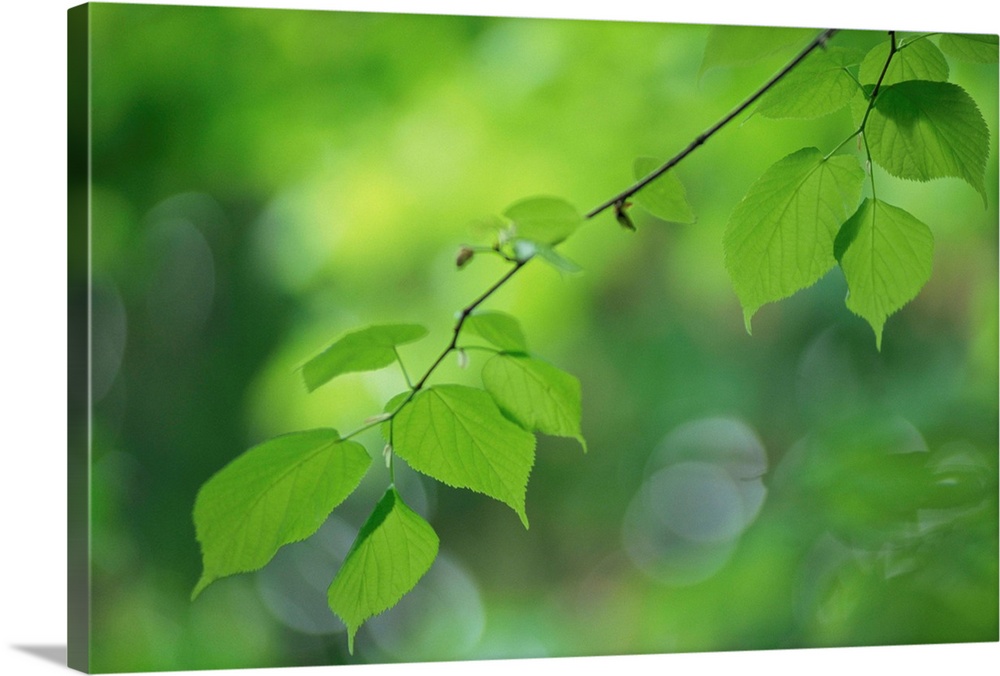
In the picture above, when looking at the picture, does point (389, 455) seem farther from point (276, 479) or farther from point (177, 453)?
point (177, 453)

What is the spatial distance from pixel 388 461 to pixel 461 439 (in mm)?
62

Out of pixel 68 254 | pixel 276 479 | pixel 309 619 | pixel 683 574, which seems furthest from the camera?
pixel 683 574

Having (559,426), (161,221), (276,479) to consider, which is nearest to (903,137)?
(559,426)

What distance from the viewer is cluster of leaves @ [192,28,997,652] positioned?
0.41 meters

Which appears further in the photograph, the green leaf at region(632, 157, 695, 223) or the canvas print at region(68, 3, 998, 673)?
the canvas print at region(68, 3, 998, 673)

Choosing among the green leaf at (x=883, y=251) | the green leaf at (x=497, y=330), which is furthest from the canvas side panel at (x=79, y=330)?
the green leaf at (x=883, y=251)

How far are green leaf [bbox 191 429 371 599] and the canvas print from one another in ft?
3.97

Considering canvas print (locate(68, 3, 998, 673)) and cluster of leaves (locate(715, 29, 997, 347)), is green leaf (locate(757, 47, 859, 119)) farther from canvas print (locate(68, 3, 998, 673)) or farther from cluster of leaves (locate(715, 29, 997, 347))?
canvas print (locate(68, 3, 998, 673))

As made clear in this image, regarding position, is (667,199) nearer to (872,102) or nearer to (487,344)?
(872,102)

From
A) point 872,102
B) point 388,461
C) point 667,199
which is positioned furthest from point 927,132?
point 388,461

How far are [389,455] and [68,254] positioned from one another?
1404mm

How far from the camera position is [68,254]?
176cm

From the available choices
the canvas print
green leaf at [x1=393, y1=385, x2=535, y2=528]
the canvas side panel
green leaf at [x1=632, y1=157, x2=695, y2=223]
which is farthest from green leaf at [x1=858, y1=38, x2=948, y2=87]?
the canvas side panel

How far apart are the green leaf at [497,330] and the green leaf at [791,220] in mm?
100
